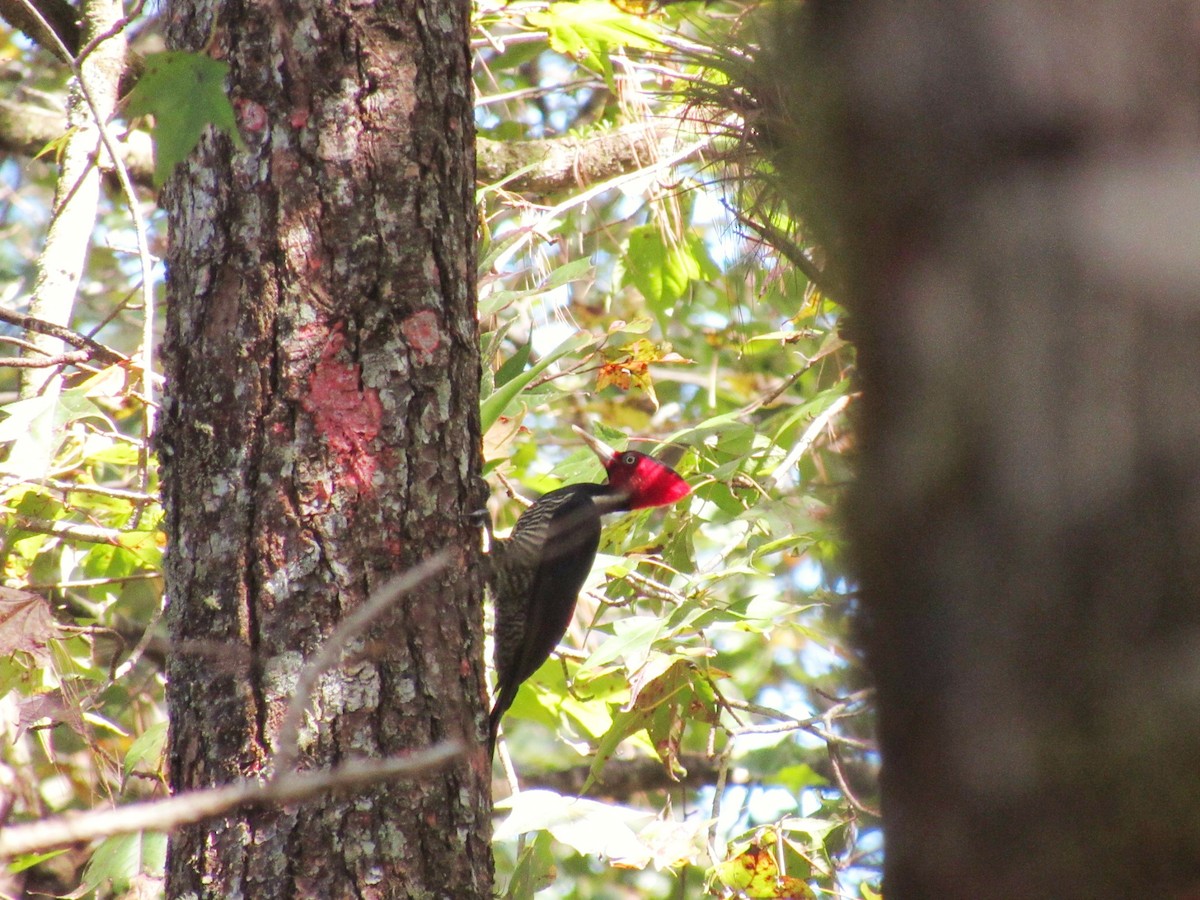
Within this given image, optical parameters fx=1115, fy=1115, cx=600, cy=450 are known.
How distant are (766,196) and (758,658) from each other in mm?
4198

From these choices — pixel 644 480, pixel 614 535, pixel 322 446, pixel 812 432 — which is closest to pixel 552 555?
pixel 614 535

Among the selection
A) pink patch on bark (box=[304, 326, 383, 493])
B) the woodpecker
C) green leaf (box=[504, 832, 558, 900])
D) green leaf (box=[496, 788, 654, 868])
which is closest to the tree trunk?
pink patch on bark (box=[304, 326, 383, 493])

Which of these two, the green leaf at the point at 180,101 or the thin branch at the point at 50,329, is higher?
the green leaf at the point at 180,101

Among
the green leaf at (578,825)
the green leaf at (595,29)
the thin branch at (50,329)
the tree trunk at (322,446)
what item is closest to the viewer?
the tree trunk at (322,446)

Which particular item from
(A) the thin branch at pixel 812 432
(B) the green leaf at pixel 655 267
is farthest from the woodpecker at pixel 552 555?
(B) the green leaf at pixel 655 267

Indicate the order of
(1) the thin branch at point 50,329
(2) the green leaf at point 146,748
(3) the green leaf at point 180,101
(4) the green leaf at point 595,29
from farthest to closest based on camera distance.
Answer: (4) the green leaf at point 595,29 → (2) the green leaf at point 146,748 → (1) the thin branch at point 50,329 → (3) the green leaf at point 180,101

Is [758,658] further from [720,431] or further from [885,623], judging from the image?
[885,623]

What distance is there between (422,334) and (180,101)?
2.20ft

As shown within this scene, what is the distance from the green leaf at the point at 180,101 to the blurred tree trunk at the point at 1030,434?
1.21 m

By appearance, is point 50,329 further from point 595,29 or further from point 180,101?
point 595,29

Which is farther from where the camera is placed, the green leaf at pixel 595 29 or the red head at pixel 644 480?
the red head at pixel 644 480

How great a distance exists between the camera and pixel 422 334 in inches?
88.0

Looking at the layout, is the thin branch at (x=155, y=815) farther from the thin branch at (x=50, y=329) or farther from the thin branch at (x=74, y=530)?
the thin branch at (x=74, y=530)

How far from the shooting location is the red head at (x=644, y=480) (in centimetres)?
431
